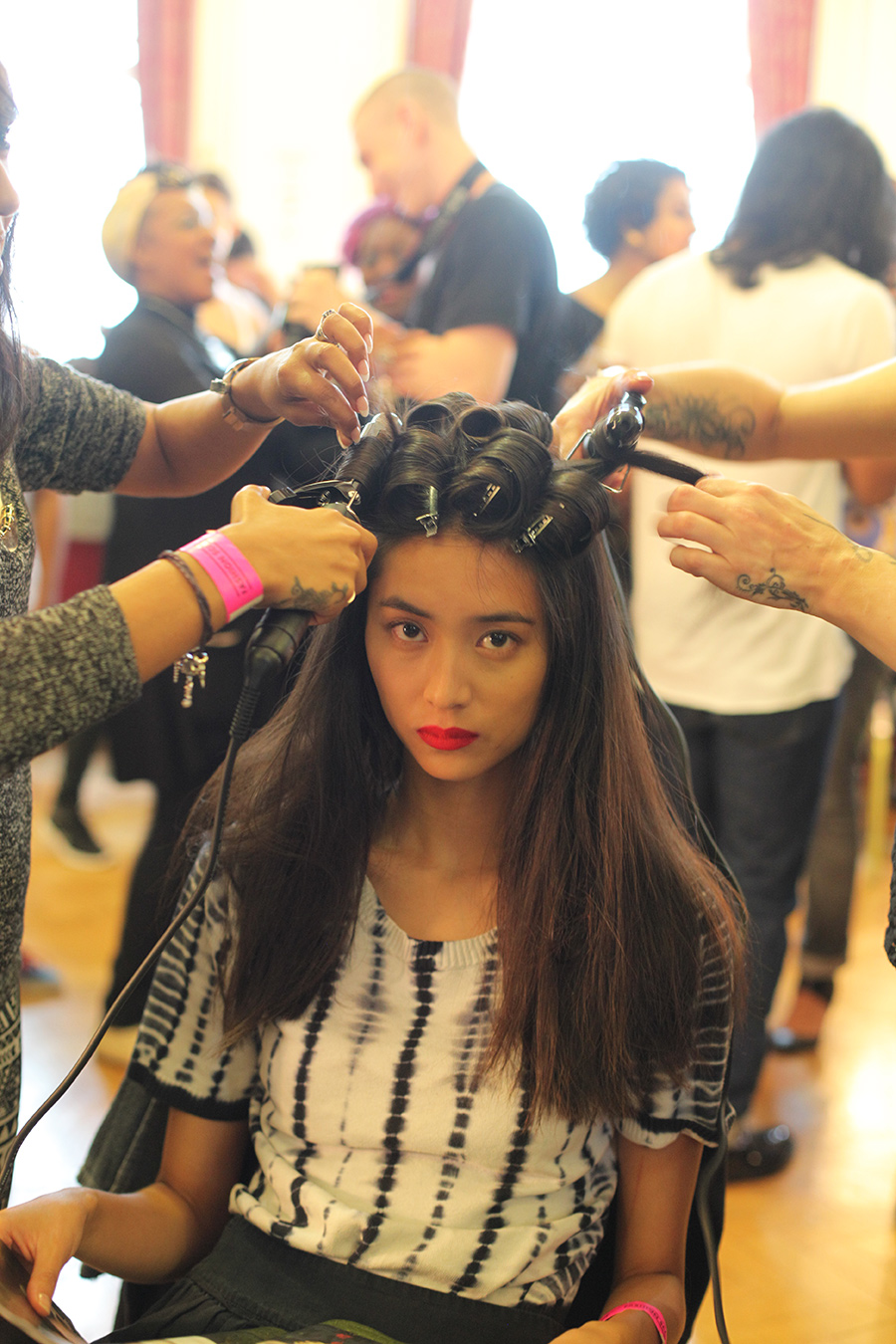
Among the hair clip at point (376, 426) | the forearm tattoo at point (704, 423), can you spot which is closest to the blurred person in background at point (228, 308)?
the forearm tattoo at point (704, 423)

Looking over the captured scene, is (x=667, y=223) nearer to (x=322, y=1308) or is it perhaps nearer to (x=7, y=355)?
(x=7, y=355)

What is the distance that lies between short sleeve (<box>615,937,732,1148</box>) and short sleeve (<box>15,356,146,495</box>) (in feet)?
2.31

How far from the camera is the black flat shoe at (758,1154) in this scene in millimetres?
1807

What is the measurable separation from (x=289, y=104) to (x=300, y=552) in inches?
201

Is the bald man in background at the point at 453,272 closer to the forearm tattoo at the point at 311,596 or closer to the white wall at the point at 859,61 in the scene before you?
the forearm tattoo at the point at 311,596

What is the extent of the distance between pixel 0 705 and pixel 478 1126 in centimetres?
50

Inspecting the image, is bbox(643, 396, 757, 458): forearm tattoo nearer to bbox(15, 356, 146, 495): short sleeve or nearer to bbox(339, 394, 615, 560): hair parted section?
bbox(339, 394, 615, 560): hair parted section

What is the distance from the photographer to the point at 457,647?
2.95 feet

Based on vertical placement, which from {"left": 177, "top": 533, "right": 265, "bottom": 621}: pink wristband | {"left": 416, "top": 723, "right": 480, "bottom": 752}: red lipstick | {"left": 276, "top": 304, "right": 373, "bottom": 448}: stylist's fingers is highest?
{"left": 276, "top": 304, "right": 373, "bottom": 448}: stylist's fingers

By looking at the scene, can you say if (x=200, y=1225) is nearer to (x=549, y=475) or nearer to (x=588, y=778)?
(x=588, y=778)

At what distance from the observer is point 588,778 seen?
987 mm

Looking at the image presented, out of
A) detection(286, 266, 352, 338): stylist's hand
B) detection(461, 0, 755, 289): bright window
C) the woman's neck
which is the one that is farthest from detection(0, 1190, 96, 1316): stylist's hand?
detection(461, 0, 755, 289): bright window

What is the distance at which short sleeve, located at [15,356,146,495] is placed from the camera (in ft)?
3.30

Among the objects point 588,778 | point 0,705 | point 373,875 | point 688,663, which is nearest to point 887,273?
point 688,663
